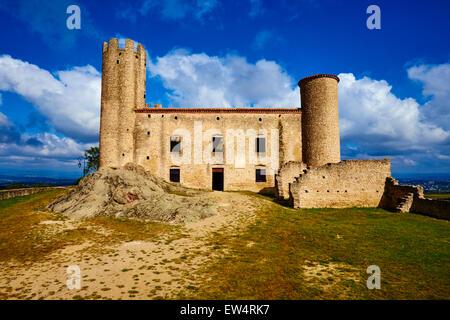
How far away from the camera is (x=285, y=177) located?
20.6m

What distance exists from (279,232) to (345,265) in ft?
12.3

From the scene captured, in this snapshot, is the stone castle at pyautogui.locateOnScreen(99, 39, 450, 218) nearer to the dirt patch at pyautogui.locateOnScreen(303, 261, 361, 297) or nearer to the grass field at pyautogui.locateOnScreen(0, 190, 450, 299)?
the grass field at pyautogui.locateOnScreen(0, 190, 450, 299)

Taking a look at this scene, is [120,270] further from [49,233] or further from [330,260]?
[330,260]

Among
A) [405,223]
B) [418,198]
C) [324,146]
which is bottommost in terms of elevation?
[405,223]

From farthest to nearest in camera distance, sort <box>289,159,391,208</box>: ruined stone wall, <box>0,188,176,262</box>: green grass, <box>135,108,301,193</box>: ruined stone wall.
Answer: <box>135,108,301,193</box>: ruined stone wall
<box>289,159,391,208</box>: ruined stone wall
<box>0,188,176,262</box>: green grass

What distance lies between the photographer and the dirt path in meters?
5.38

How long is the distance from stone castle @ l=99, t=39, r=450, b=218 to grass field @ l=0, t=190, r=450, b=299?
10767mm

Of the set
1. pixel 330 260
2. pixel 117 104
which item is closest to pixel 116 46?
pixel 117 104

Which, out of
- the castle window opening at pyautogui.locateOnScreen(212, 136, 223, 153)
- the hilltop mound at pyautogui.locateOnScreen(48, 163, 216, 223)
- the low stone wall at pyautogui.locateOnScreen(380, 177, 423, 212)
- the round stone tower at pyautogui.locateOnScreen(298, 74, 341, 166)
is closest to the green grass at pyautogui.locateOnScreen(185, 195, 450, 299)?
the low stone wall at pyautogui.locateOnScreen(380, 177, 423, 212)

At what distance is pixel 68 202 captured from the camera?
14.4m

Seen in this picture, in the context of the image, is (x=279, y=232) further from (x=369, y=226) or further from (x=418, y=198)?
(x=418, y=198)

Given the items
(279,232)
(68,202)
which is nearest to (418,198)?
(279,232)
